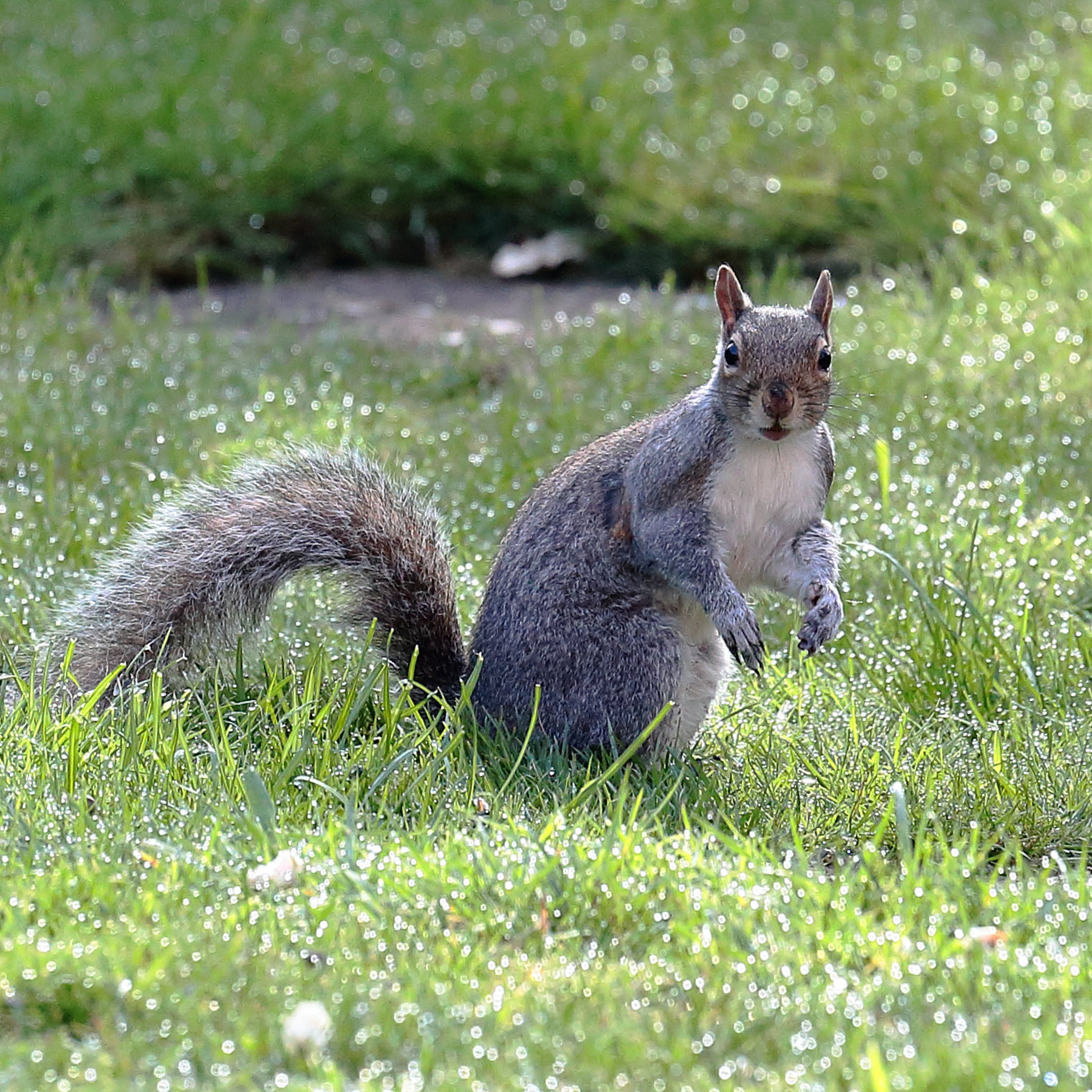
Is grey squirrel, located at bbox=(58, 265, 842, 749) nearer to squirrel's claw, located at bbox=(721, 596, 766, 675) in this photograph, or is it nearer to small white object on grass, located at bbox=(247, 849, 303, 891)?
squirrel's claw, located at bbox=(721, 596, 766, 675)

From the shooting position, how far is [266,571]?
8.64 feet

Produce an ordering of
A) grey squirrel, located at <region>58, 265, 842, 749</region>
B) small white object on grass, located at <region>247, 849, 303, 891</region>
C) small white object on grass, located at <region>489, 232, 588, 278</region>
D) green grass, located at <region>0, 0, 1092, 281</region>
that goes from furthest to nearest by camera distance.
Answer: small white object on grass, located at <region>489, 232, 588, 278</region>
green grass, located at <region>0, 0, 1092, 281</region>
grey squirrel, located at <region>58, 265, 842, 749</region>
small white object on grass, located at <region>247, 849, 303, 891</region>

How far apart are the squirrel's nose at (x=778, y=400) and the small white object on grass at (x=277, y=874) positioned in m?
0.94

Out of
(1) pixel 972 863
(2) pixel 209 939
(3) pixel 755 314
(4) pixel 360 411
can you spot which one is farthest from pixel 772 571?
(4) pixel 360 411

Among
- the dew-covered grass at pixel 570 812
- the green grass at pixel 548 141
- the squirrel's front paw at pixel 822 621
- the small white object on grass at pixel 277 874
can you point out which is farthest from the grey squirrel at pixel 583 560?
the green grass at pixel 548 141

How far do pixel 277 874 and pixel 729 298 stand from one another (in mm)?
1149

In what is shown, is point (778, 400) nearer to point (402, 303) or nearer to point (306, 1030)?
point (306, 1030)

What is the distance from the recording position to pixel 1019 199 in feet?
16.3

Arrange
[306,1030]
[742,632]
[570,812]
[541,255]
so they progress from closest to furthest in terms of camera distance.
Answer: [306,1030] < [570,812] < [742,632] < [541,255]

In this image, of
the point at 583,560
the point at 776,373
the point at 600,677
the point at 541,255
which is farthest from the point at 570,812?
the point at 541,255

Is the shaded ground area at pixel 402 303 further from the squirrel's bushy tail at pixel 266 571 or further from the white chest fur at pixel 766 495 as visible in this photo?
the white chest fur at pixel 766 495

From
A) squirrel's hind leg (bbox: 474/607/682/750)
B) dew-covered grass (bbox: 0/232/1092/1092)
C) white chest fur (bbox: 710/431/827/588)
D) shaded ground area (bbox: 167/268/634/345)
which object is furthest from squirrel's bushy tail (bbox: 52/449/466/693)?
shaded ground area (bbox: 167/268/634/345)

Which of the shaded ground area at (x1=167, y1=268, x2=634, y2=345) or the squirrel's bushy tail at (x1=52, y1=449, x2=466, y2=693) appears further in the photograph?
the shaded ground area at (x1=167, y1=268, x2=634, y2=345)

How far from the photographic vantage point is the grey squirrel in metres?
2.48
